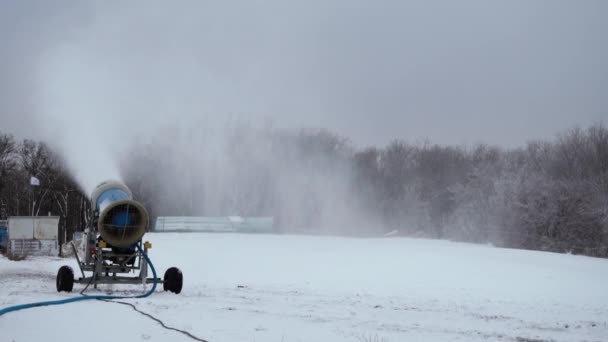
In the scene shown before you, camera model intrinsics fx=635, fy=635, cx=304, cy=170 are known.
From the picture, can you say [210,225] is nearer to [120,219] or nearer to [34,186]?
[34,186]

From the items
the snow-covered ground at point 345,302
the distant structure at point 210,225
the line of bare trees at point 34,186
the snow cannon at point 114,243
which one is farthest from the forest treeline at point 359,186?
the snow cannon at point 114,243

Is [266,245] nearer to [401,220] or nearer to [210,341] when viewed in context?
[210,341]

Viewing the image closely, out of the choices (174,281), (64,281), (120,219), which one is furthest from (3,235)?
(174,281)

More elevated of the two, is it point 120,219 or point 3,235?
point 120,219

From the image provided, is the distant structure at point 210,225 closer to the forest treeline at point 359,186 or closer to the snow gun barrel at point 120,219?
the forest treeline at point 359,186

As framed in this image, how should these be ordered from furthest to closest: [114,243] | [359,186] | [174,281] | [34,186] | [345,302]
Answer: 1. [359,186]
2. [34,186]
3. [345,302]
4. [174,281]
5. [114,243]

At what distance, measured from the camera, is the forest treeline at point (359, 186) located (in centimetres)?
4903

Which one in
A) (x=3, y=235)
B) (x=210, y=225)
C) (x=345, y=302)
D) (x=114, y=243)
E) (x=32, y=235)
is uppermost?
(x=114, y=243)

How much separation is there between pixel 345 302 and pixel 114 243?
5.92 metres

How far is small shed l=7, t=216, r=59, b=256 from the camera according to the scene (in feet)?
129

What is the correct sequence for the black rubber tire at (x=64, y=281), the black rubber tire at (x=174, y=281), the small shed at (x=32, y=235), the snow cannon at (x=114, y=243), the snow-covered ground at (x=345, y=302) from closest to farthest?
the snow-covered ground at (x=345, y=302) < the black rubber tire at (x=64, y=281) < the snow cannon at (x=114, y=243) < the black rubber tire at (x=174, y=281) < the small shed at (x=32, y=235)

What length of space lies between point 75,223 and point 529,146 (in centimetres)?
5967

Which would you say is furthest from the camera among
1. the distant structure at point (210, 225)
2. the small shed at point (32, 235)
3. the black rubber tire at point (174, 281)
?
the distant structure at point (210, 225)

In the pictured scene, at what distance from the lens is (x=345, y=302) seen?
16094 millimetres
